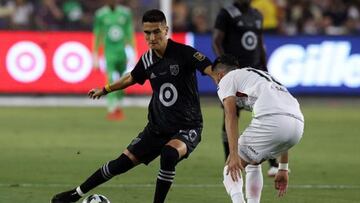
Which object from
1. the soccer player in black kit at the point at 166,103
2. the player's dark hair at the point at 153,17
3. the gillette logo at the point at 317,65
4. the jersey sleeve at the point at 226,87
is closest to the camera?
the jersey sleeve at the point at 226,87

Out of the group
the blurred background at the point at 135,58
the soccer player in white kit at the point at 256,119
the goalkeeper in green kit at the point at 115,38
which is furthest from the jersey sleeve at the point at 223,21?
the blurred background at the point at 135,58

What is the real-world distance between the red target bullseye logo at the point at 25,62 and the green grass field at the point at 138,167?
1.00m

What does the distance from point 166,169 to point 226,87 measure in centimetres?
103

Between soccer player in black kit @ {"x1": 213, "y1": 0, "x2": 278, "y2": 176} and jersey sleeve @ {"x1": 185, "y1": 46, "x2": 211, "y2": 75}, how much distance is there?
3.48m

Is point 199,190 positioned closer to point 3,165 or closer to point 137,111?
point 3,165

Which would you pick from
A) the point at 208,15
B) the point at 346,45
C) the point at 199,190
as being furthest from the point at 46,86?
the point at 199,190

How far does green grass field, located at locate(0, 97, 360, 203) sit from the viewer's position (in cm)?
1133

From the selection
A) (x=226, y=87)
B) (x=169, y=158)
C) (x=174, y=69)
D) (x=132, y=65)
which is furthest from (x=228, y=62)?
Answer: (x=132, y=65)

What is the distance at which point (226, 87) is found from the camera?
8.88 metres

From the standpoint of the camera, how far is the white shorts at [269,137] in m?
8.94

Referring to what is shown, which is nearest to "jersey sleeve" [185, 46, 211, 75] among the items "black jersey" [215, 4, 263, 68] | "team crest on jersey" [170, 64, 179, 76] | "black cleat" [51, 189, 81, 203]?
"team crest on jersey" [170, 64, 179, 76]

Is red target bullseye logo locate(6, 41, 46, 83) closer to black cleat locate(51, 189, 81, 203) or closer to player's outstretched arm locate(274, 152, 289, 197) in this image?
black cleat locate(51, 189, 81, 203)

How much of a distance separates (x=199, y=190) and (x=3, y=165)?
3.17 m

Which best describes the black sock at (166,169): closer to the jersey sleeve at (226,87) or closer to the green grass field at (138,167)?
the jersey sleeve at (226,87)
